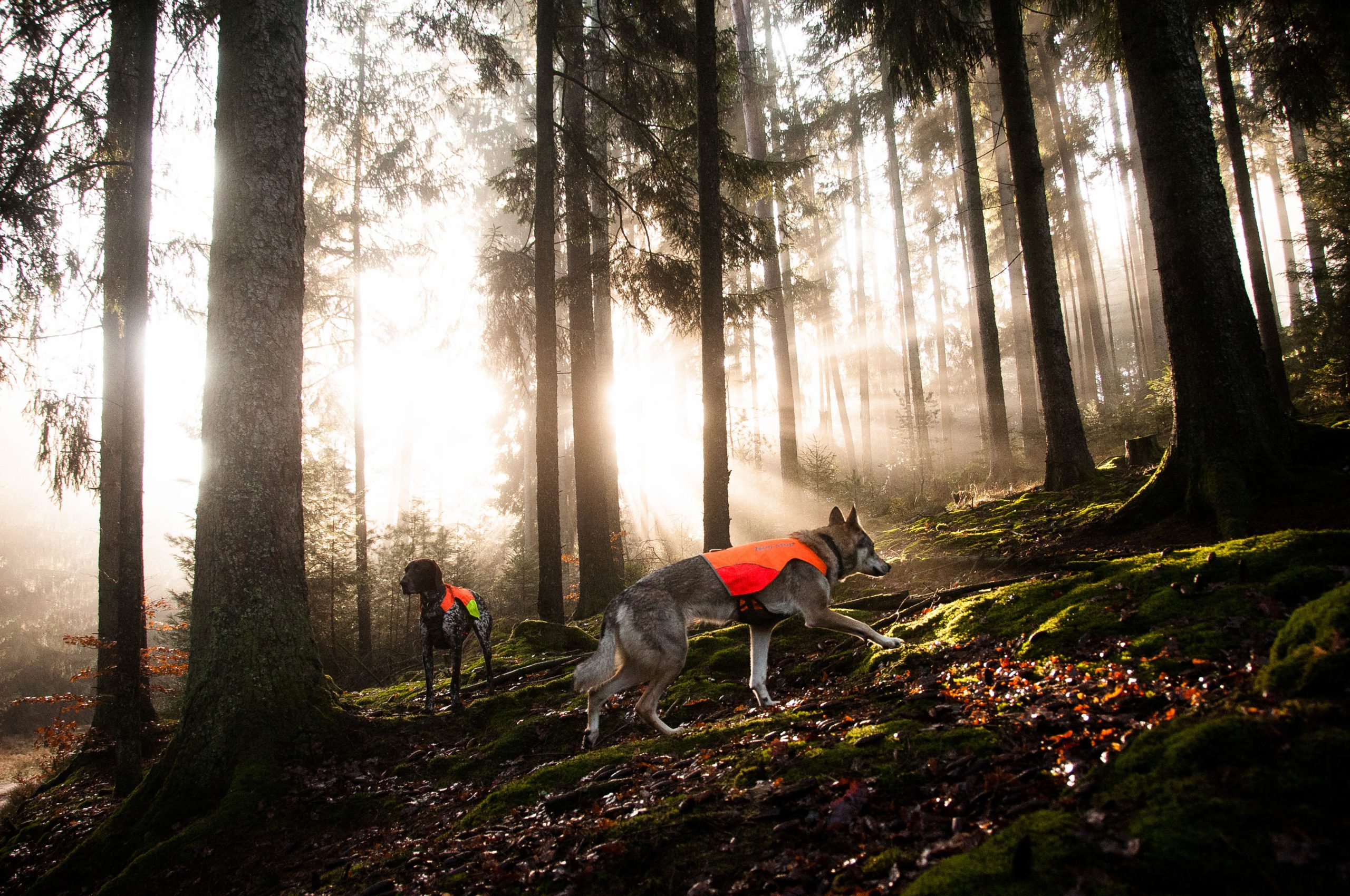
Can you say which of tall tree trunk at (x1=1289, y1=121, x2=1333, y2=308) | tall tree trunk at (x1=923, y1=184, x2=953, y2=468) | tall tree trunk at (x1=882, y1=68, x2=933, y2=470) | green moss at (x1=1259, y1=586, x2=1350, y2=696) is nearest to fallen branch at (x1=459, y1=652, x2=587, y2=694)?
green moss at (x1=1259, y1=586, x2=1350, y2=696)

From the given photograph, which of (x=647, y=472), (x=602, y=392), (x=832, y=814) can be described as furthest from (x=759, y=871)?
(x=647, y=472)

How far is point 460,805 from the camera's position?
493cm

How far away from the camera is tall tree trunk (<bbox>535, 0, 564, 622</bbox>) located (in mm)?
10195

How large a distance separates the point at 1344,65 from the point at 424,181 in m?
19.2

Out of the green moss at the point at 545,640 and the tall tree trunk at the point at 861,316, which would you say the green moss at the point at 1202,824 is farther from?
the tall tree trunk at the point at 861,316

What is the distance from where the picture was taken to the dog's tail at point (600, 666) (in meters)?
5.28

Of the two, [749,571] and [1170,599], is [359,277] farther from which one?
[1170,599]

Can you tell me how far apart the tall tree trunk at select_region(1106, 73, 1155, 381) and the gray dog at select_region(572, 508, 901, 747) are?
763 inches

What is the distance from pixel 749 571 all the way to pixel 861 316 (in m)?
33.1

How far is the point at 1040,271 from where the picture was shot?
1031cm

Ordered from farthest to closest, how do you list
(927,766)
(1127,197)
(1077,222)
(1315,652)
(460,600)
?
(1127,197), (1077,222), (460,600), (927,766), (1315,652)

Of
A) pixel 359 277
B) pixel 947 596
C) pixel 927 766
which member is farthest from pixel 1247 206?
pixel 359 277

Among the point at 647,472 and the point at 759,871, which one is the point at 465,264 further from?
the point at 759,871

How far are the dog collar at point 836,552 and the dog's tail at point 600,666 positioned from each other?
2.40m
